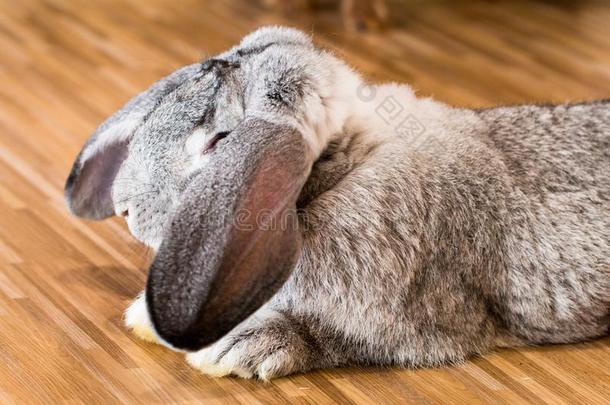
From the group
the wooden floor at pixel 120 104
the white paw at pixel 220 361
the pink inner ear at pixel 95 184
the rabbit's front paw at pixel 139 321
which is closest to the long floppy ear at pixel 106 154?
the pink inner ear at pixel 95 184

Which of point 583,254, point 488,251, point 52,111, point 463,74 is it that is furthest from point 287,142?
point 463,74

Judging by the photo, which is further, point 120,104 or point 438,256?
point 120,104

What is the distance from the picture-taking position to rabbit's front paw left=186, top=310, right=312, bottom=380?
4.86 feet

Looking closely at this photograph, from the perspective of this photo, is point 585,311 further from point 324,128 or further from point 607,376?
point 324,128

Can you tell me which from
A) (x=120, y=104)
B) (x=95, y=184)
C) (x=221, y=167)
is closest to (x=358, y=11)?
(x=120, y=104)

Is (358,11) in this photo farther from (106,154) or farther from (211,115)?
(211,115)

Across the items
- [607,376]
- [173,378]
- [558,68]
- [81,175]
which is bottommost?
[173,378]

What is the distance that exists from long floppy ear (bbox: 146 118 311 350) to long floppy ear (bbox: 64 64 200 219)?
286mm

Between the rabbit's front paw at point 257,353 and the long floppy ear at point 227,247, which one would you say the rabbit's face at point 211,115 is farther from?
the rabbit's front paw at point 257,353

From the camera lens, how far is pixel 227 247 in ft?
4.46

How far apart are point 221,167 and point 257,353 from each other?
0.27m

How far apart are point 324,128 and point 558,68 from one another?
5.75ft

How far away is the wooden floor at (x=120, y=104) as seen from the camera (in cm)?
150

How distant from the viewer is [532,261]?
1.58 meters
